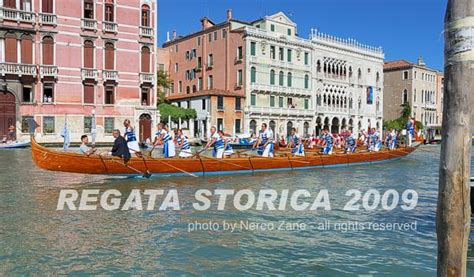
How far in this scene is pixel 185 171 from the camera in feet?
45.8

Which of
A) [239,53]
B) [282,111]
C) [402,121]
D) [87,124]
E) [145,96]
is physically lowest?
[87,124]

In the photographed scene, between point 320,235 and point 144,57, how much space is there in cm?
2915

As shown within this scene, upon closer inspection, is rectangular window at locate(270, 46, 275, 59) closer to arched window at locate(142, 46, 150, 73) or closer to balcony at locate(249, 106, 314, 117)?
balcony at locate(249, 106, 314, 117)

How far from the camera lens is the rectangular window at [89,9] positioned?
31.9 meters

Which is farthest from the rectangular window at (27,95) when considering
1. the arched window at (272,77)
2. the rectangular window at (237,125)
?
the arched window at (272,77)

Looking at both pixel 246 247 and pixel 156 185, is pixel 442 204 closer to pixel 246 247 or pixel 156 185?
pixel 246 247

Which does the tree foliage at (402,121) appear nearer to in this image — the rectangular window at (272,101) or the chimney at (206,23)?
the rectangular window at (272,101)

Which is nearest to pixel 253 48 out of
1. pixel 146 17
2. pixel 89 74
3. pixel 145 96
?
pixel 146 17

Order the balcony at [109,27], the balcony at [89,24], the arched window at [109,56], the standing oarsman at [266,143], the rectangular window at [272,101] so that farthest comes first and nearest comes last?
the rectangular window at [272,101] → the arched window at [109,56] → the balcony at [109,27] → the balcony at [89,24] → the standing oarsman at [266,143]

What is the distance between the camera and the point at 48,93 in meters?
30.8

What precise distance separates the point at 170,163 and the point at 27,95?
20960 millimetres

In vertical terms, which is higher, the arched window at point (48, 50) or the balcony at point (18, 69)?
the arched window at point (48, 50)

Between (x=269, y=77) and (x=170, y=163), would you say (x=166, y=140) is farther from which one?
(x=269, y=77)

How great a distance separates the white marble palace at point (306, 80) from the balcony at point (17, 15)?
699 inches
